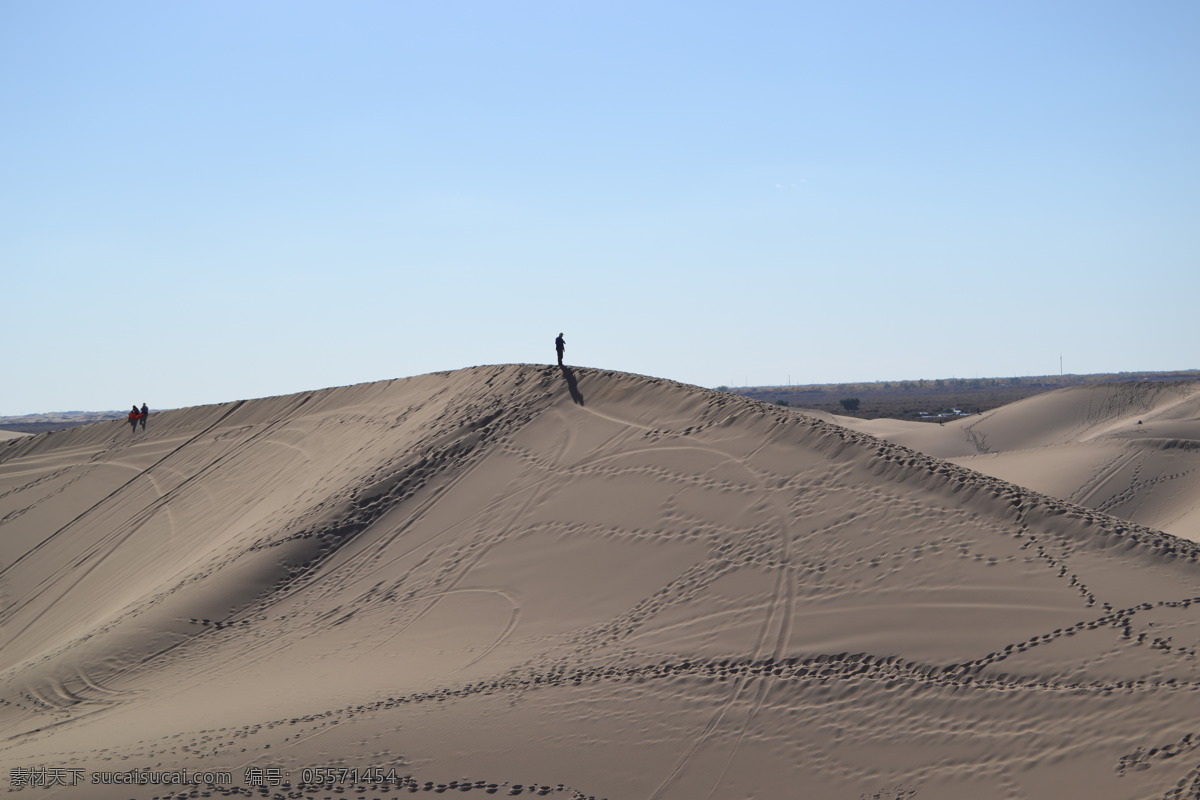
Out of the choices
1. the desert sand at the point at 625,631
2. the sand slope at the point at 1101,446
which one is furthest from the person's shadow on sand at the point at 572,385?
the sand slope at the point at 1101,446

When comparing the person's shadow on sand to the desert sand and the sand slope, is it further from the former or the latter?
the sand slope

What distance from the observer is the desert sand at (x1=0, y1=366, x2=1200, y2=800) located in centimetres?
719

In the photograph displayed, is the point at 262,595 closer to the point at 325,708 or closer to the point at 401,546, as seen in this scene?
the point at 401,546

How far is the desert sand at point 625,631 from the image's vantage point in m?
7.19

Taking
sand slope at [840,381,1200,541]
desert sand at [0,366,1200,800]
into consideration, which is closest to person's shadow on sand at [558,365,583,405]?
desert sand at [0,366,1200,800]

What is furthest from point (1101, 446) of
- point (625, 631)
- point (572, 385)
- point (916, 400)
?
point (916, 400)

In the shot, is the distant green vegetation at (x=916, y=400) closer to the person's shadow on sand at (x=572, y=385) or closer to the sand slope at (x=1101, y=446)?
the sand slope at (x=1101, y=446)

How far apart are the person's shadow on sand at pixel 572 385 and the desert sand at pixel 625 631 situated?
6cm

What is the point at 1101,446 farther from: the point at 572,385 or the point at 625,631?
the point at 625,631

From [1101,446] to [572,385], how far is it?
19.7 meters

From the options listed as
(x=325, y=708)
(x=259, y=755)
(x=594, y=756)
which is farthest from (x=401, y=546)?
(x=594, y=756)

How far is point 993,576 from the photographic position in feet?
29.6

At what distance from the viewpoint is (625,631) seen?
9.46 meters

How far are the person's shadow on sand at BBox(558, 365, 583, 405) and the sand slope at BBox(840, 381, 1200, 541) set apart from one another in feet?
43.6
